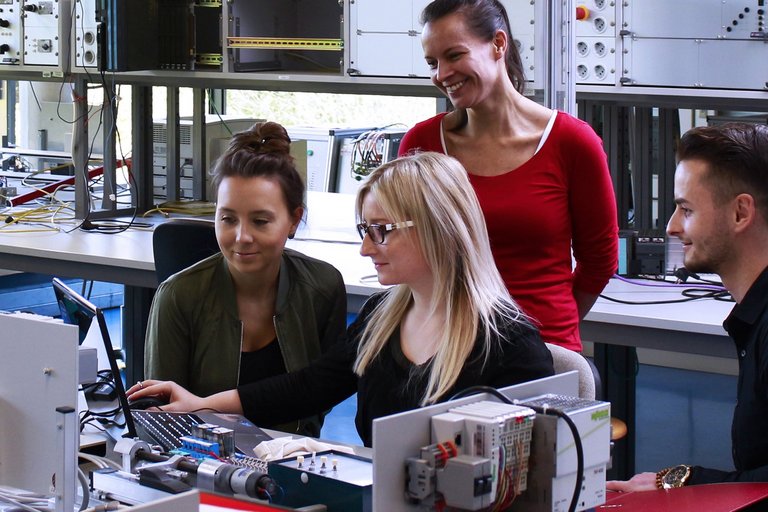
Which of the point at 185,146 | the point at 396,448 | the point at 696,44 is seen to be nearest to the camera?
the point at 396,448

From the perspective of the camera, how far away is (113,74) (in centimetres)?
405

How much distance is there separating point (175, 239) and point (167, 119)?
171cm

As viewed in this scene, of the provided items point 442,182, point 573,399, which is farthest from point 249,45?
point 573,399

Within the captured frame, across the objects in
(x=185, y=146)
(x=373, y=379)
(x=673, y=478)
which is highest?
(x=185, y=146)

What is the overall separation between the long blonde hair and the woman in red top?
0.76 ft

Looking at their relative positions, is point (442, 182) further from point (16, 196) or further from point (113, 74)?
point (16, 196)

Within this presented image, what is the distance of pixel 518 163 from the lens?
6.79 ft

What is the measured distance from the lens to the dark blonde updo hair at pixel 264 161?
85.9 inches

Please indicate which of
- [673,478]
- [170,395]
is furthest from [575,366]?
[170,395]

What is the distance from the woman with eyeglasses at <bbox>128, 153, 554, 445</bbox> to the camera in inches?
68.5

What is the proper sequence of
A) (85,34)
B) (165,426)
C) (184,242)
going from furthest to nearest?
(85,34) < (184,242) < (165,426)

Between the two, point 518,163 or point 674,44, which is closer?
point 518,163

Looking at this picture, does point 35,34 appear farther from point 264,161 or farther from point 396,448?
point 396,448

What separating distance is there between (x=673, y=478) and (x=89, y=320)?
94cm
